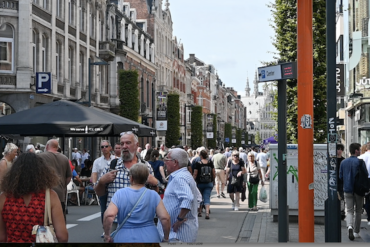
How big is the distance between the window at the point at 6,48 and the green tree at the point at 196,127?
35.3 metres

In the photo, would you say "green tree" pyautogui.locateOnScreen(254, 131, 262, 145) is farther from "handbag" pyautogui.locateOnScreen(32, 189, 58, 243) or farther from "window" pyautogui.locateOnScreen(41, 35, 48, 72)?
"handbag" pyautogui.locateOnScreen(32, 189, 58, 243)

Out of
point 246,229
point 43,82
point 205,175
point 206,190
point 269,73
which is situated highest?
point 43,82

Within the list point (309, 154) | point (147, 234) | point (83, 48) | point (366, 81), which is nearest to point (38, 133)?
point (309, 154)

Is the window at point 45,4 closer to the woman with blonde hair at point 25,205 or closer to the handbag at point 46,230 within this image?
the woman with blonde hair at point 25,205

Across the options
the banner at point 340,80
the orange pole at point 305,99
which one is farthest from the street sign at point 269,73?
the banner at point 340,80

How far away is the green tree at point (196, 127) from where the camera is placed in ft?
207

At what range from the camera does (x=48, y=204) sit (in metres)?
5.15

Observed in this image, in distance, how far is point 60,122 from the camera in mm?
14875

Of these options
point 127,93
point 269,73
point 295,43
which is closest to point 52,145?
point 269,73

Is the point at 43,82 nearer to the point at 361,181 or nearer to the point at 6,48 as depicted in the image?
the point at 6,48

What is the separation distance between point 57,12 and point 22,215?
27.9 metres

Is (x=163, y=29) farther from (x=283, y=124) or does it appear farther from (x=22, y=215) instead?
(x=22, y=215)

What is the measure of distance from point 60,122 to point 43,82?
501 inches

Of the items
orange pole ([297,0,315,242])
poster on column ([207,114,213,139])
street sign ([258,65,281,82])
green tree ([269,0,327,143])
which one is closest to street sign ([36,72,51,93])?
green tree ([269,0,327,143])
